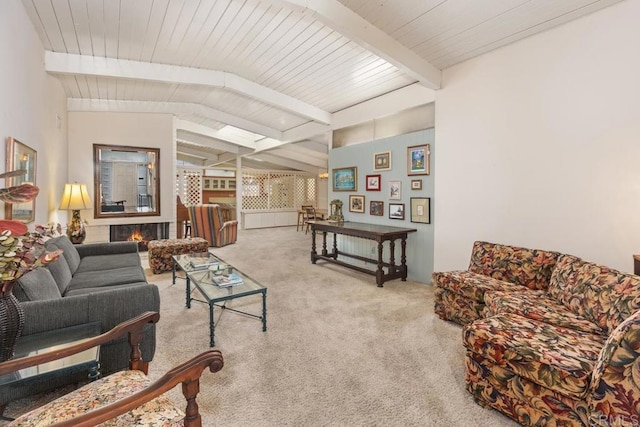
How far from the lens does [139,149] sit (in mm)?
5906

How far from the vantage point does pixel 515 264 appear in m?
2.85

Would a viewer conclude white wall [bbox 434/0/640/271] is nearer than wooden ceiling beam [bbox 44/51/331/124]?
Yes

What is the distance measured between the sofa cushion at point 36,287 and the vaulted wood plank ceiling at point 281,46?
7.73 ft

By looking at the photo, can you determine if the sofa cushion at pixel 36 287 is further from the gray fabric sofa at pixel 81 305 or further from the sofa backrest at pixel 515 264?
the sofa backrest at pixel 515 264

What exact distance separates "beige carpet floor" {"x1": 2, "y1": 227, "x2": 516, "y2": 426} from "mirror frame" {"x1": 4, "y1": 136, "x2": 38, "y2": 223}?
152 cm

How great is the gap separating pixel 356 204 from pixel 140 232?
4.24 meters

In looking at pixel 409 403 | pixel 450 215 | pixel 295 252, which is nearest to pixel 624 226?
pixel 450 215

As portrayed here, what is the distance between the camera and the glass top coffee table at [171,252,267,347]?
8.31 feet

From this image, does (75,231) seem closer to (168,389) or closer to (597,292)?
(168,389)

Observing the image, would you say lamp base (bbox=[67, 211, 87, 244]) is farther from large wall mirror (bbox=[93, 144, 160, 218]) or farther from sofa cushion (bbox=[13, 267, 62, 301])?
sofa cushion (bbox=[13, 267, 62, 301])

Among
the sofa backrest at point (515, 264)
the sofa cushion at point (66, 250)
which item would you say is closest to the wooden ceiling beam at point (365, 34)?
the sofa backrest at point (515, 264)

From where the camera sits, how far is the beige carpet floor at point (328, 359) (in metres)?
1.71

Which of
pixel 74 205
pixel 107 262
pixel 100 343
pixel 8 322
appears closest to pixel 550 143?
pixel 100 343

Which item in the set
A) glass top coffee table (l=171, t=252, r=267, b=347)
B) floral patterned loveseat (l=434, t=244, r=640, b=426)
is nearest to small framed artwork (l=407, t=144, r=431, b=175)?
floral patterned loveseat (l=434, t=244, r=640, b=426)
